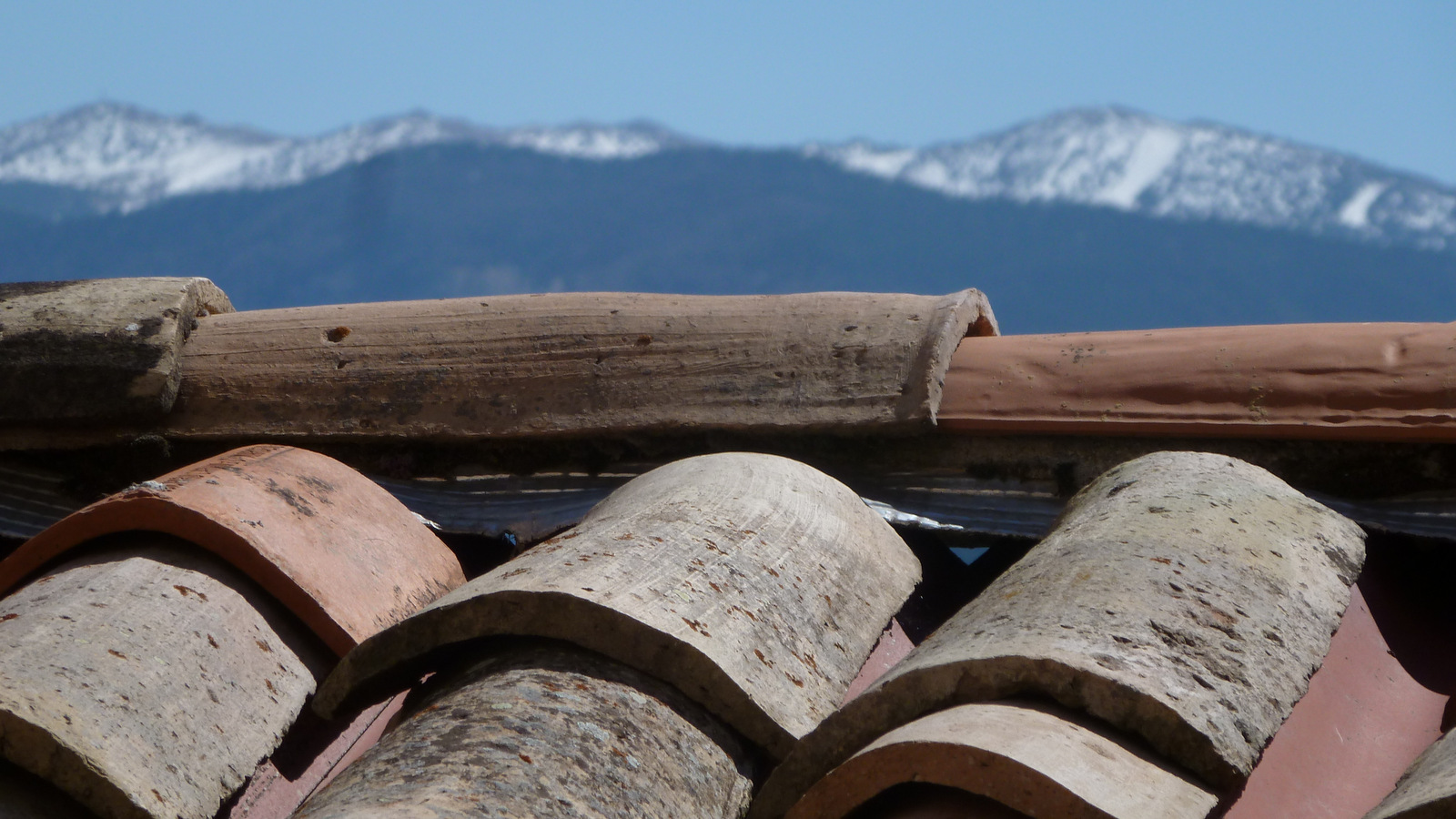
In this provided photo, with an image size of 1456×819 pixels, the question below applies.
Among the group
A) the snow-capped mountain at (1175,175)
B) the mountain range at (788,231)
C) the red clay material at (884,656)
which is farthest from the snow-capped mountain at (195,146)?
the red clay material at (884,656)

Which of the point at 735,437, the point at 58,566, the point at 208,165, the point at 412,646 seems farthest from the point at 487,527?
the point at 208,165

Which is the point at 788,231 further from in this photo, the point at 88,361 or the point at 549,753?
the point at 549,753

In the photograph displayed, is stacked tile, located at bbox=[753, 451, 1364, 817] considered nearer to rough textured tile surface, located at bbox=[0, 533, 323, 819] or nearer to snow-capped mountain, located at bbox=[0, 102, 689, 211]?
rough textured tile surface, located at bbox=[0, 533, 323, 819]

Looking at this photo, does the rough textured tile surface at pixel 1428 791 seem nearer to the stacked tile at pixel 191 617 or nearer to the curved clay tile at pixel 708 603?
the curved clay tile at pixel 708 603

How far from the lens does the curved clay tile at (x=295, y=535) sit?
6.00ft

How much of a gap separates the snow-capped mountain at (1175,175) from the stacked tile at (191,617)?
81.7 m

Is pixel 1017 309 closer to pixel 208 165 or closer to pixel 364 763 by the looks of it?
pixel 364 763

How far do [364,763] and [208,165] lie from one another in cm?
12683

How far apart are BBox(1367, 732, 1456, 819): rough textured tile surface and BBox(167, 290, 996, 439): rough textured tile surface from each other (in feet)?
4.26

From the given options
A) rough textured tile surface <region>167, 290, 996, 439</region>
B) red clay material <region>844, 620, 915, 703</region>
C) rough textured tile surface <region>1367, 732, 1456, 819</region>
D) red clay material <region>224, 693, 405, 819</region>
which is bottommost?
red clay material <region>224, 693, 405, 819</region>

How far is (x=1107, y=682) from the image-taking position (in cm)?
122

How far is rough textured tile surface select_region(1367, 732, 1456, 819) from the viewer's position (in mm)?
1037

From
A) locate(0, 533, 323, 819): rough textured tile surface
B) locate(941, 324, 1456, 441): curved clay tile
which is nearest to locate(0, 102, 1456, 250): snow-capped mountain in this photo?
locate(941, 324, 1456, 441): curved clay tile

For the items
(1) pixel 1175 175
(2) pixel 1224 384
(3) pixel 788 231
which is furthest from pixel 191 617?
(1) pixel 1175 175
